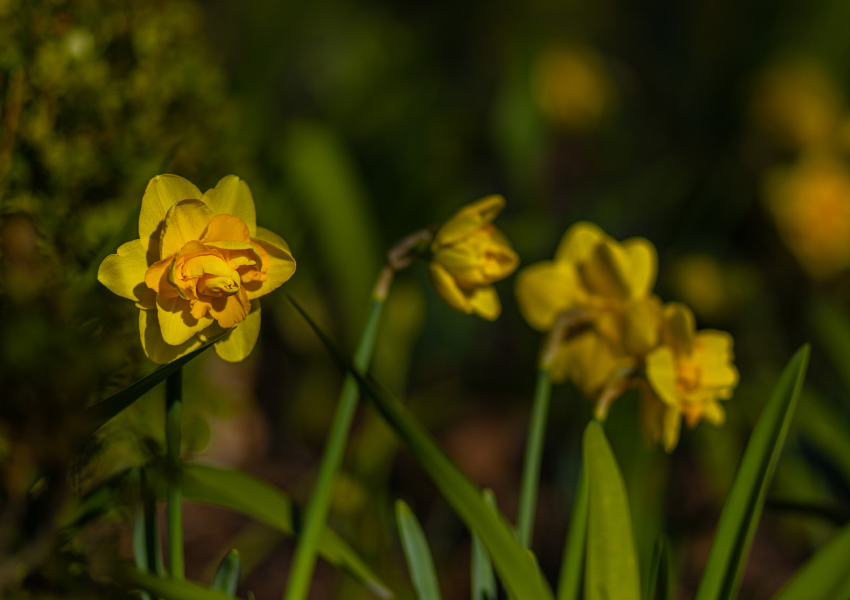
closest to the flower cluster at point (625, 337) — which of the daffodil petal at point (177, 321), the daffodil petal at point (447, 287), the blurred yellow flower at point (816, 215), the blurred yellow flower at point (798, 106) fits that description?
the daffodil petal at point (447, 287)

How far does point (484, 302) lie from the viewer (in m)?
0.59

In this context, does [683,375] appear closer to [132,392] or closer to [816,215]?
[132,392]

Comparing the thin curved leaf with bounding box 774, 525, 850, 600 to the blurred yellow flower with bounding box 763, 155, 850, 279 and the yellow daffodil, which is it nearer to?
the yellow daffodil

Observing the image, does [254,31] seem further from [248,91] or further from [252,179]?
[252,179]

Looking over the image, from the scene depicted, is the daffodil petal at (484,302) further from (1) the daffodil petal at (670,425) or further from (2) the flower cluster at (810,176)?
(2) the flower cluster at (810,176)

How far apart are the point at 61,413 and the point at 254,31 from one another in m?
1.70

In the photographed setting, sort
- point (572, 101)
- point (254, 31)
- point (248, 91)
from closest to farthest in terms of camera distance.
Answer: point (248, 91)
point (254, 31)
point (572, 101)

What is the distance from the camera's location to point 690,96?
267 cm

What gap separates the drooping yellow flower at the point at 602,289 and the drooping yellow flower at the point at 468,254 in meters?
0.13

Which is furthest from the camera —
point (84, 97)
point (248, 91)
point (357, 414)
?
point (357, 414)

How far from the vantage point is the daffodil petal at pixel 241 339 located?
46 centimetres

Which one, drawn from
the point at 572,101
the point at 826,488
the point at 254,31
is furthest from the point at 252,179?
the point at 572,101

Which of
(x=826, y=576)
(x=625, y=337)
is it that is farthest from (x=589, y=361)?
(x=826, y=576)

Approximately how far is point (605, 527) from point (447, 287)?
25 centimetres
